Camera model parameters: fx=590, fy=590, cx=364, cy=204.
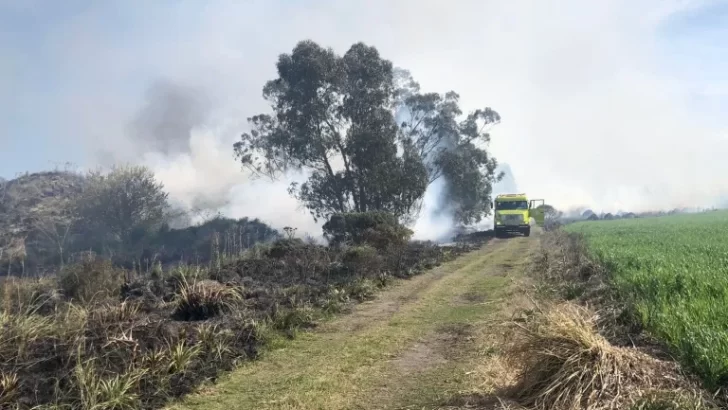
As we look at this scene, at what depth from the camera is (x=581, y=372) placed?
5.48 meters

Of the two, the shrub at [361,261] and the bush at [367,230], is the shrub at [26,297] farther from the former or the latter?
the bush at [367,230]

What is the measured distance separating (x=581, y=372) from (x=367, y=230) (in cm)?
1839

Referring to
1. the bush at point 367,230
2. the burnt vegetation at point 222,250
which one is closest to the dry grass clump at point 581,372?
the burnt vegetation at point 222,250

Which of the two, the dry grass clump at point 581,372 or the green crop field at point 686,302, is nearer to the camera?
the dry grass clump at point 581,372

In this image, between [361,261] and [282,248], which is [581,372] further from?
[282,248]

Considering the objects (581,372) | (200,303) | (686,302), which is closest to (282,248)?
(200,303)

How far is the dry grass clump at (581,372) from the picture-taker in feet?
17.2

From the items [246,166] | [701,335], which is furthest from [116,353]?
[246,166]

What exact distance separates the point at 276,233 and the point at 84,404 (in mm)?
33472

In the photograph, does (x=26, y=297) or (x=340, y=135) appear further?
(x=340, y=135)

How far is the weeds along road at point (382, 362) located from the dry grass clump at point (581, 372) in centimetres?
101

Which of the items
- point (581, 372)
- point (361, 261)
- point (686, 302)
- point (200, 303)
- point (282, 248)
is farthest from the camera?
point (282, 248)

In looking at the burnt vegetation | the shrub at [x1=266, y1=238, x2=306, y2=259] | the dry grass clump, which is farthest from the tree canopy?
the dry grass clump

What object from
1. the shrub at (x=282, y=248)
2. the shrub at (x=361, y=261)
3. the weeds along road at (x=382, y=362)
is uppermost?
the shrub at (x=282, y=248)
